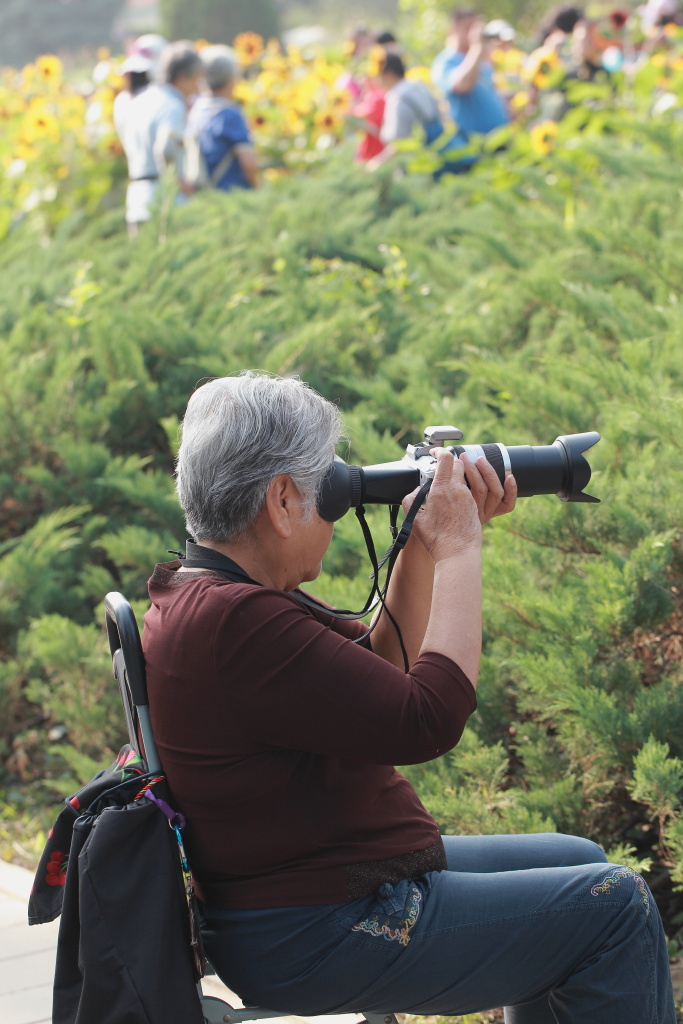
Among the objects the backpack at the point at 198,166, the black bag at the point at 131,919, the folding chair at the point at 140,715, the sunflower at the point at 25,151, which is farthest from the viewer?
the sunflower at the point at 25,151

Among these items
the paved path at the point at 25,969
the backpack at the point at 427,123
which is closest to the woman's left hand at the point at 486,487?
the paved path at the point at 25,969

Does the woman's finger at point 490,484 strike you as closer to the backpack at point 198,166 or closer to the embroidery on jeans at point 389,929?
the embroidery on jeans at point 389,929

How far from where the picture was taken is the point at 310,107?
8.33m

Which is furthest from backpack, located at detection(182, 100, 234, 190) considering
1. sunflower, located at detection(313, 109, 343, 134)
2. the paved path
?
the paved path

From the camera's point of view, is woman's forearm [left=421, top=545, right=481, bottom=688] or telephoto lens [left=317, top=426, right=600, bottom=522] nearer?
woman's forearm [left=421, top=545, right=481, bottom=688]

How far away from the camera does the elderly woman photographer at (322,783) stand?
152 centimetres

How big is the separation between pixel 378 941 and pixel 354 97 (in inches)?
344

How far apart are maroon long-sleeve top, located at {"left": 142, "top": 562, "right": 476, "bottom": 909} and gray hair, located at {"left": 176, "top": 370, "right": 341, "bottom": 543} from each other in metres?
0.11

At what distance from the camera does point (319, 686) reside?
4.91 feet

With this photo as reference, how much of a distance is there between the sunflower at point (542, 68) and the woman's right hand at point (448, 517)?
6546mm

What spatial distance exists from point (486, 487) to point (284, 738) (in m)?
0.51

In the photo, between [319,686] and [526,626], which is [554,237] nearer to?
[526,626]

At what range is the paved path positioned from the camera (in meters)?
2.32

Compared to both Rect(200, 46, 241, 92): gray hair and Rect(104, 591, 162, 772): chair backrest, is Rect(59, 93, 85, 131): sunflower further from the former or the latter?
Rect(104, 591, 162, 772): chair backrest
